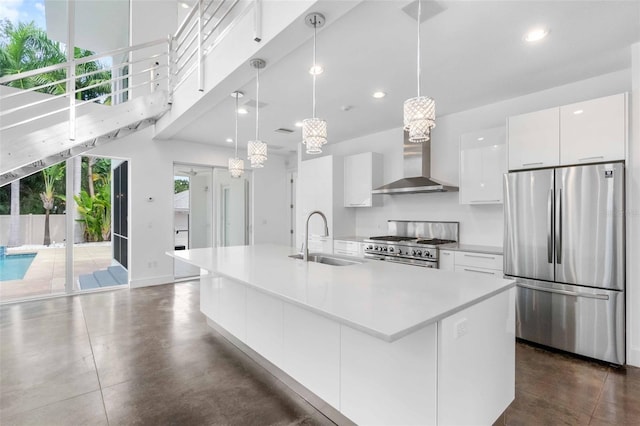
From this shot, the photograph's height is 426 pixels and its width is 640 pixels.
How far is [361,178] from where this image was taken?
5324 mm

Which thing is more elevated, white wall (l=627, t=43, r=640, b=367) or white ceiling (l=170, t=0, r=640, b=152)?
white ceiling (l=170, t=0, r=640, b=152)

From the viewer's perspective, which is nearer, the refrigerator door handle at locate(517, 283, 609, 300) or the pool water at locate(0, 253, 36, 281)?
the refrigerator door handle at locate(517, 283, 609, 300)

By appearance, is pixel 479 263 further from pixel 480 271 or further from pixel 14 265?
pixel 14 265

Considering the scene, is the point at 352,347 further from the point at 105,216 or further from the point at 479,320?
the point at 105,216

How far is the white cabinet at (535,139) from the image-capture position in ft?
9.66

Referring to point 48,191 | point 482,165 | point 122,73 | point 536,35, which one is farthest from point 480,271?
→ point 122,73

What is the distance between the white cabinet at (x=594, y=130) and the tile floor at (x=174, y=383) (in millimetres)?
1828

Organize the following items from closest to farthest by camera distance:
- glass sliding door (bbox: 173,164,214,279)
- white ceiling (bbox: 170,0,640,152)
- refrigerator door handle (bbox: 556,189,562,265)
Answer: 1. white ceiling (bbox: 170,0,640,152)
2. refrigerator door handle (bbox: 556,189,562,265)
3. glass sliding door (bbox: 173,164,214,279)

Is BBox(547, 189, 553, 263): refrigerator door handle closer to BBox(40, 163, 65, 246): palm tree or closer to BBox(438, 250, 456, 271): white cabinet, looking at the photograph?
BBox(438, 250, 456, 271): white cabinet

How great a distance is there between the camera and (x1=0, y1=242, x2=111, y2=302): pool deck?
453 centimetres

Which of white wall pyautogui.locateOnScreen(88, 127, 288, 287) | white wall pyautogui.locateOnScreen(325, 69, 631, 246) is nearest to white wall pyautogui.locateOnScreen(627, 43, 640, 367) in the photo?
white wall pyautogui.locateOnScreen(325, 69, 631, 246)

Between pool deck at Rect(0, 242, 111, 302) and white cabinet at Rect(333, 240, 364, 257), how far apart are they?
406cm

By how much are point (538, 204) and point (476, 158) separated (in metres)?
1.03

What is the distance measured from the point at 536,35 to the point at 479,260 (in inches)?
89.0
